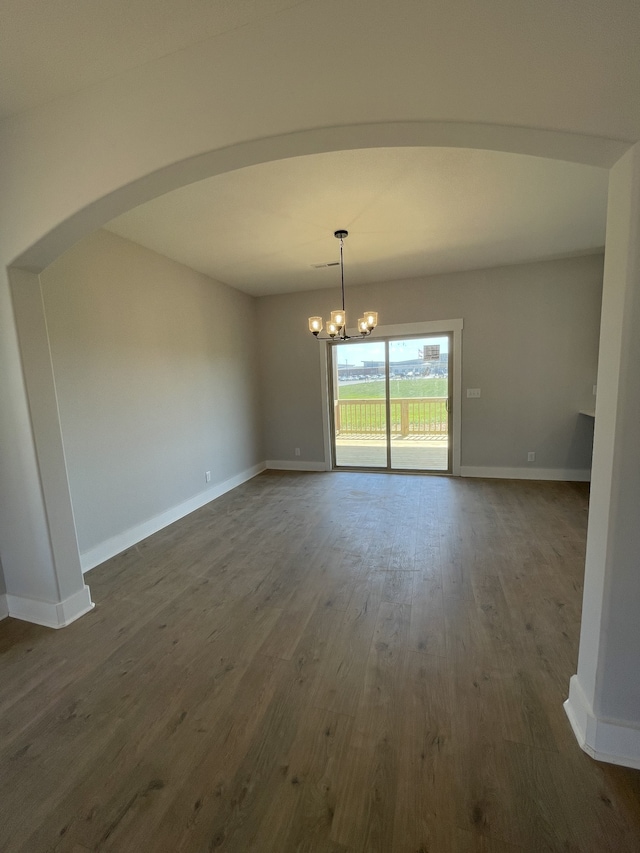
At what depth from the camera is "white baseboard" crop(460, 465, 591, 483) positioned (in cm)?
446

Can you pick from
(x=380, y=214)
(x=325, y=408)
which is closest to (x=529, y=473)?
(x=325, y=408)

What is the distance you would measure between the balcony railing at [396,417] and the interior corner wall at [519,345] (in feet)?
1.67

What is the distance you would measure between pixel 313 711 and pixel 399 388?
4.28 meters

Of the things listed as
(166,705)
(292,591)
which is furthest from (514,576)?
(166,705)

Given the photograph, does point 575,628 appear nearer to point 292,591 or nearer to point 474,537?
point 474,537

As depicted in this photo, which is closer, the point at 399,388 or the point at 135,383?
the point at 135,383

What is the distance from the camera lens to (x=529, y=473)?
4621 millimetres

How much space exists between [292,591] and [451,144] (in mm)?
2530

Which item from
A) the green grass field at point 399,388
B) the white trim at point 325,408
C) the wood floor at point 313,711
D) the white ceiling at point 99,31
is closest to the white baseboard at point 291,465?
the white trim at point 325,408

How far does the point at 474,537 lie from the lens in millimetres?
3070

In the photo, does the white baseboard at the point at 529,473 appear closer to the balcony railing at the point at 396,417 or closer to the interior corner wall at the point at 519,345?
the interior corner wall at the point at 519,345

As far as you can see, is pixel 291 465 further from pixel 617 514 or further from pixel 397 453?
pixel 617 514

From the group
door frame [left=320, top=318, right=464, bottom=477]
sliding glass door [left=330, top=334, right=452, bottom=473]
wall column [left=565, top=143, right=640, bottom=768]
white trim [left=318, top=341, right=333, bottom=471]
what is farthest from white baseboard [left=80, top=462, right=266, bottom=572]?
wall column [left=565, top=143, right=640, bottom=768]

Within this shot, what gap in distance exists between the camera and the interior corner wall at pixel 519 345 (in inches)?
168
